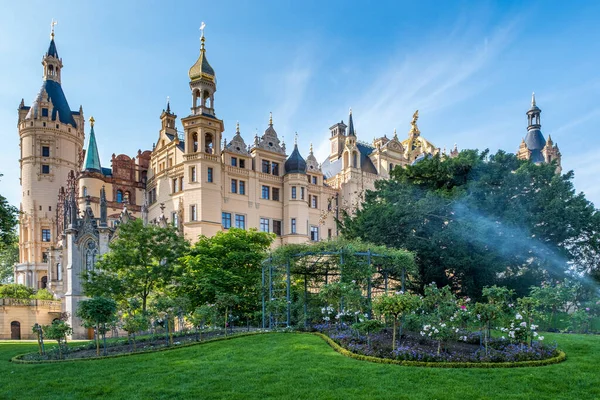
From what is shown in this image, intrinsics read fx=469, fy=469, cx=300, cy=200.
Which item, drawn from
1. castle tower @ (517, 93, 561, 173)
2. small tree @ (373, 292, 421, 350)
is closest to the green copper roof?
small tree @ (373, 292, 421, 350)

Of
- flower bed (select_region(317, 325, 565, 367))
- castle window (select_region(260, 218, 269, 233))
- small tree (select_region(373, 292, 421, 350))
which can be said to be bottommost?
flower bed (select_region(317, 325, 565, 367))

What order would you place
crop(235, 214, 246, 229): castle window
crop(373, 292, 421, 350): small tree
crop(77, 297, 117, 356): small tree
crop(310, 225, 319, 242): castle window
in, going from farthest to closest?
1. crop(310, 225, 319, 242): castle window
2. crop(235, 214, 246, 229): castle window
3. crop(77, 297, 117, 356): small tree
4. crop(373, 292, 421, 350): small tree

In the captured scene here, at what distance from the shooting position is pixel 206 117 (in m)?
40.2

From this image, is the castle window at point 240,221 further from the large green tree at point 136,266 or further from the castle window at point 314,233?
the large green tree at point 136,266

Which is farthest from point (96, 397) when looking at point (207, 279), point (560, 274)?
point (560, 274)

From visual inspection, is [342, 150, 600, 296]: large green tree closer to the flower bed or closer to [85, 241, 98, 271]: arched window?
the flower bed

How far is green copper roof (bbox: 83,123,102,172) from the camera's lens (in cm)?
4794

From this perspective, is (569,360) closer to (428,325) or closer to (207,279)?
(428,325)

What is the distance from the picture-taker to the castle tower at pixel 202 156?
38906 mm

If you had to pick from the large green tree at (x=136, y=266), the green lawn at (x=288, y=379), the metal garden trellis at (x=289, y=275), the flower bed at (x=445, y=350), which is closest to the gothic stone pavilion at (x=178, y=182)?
the large green tree at (x=136, y=266)

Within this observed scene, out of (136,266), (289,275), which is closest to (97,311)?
(289,275)

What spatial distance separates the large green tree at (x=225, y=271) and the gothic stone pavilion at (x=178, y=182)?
10.2 meters

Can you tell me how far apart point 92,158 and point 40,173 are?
46.9ft

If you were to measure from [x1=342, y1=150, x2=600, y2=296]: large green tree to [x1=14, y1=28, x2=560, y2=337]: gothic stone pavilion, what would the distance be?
10.4 meters
